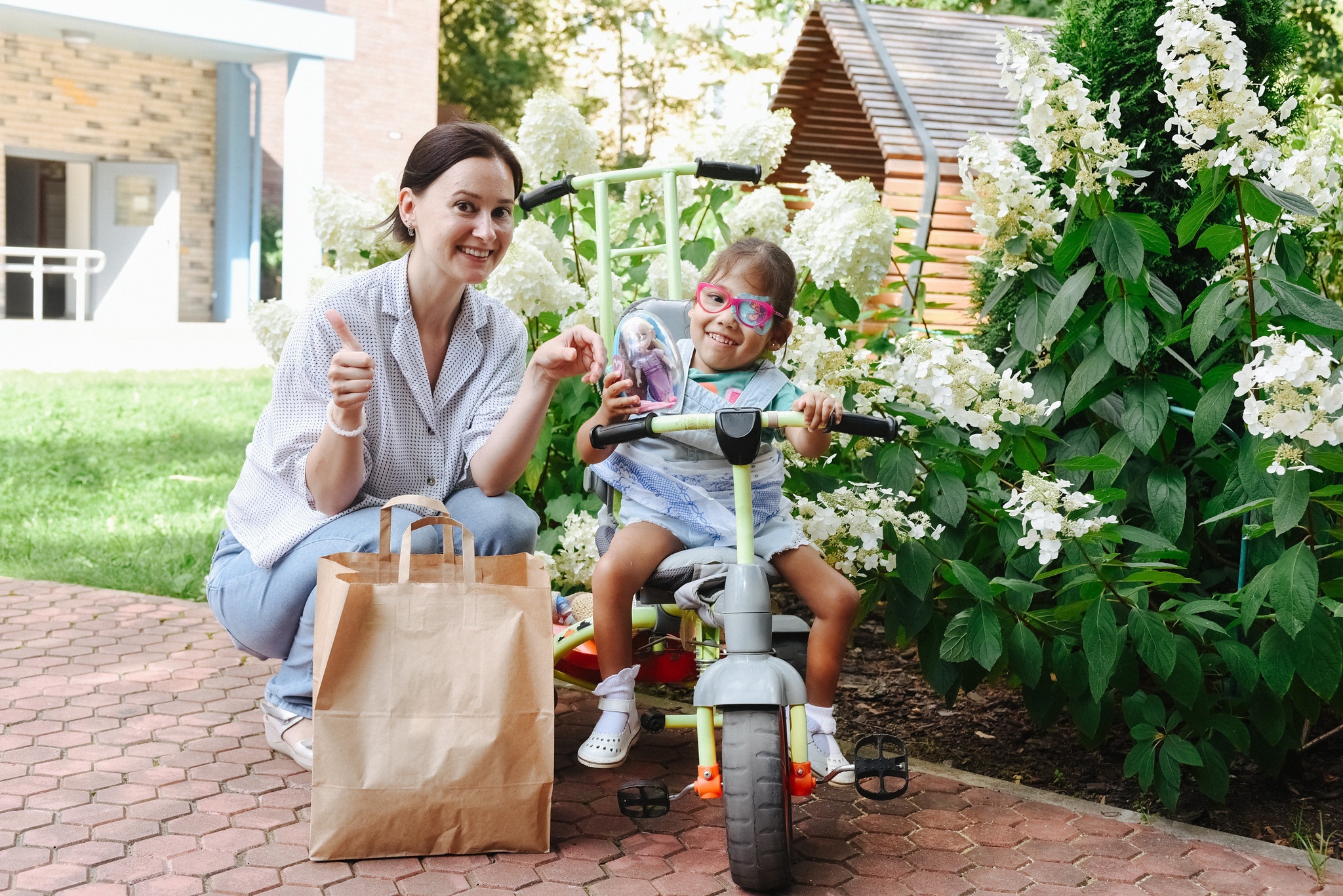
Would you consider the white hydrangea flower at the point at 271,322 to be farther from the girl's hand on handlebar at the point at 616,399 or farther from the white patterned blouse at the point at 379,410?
the girl's hand on handlebar at the point at 616,399

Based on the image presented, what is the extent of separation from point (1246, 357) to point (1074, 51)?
1208 millimetres

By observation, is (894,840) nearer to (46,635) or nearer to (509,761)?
(509,761)

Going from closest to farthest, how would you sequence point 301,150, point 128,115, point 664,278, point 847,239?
point 847,239 < point 664,278 < point 301,150 < point 128,115

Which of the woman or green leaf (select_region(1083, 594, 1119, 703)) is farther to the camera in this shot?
the woman

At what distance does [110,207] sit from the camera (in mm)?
18031

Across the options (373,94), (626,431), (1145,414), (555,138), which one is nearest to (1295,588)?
(1145,414)

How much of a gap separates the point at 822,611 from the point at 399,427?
1.14 metres

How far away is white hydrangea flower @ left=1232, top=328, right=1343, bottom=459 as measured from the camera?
2.35 metres

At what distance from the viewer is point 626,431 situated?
2.48 m

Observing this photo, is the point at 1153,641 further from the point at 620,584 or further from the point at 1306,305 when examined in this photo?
the point at 620,584

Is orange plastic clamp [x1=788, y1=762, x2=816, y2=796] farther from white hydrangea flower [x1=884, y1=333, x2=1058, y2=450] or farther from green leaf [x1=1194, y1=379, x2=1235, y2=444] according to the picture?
green leaf [x1=1194, y1=379, x2=1235, y2=444]

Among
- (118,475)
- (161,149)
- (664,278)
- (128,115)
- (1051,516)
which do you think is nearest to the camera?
(1051,516)

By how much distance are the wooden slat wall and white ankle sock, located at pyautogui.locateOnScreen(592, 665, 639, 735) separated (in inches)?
173

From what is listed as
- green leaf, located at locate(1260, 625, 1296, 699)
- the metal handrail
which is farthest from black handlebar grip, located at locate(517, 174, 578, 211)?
the metal handrail
